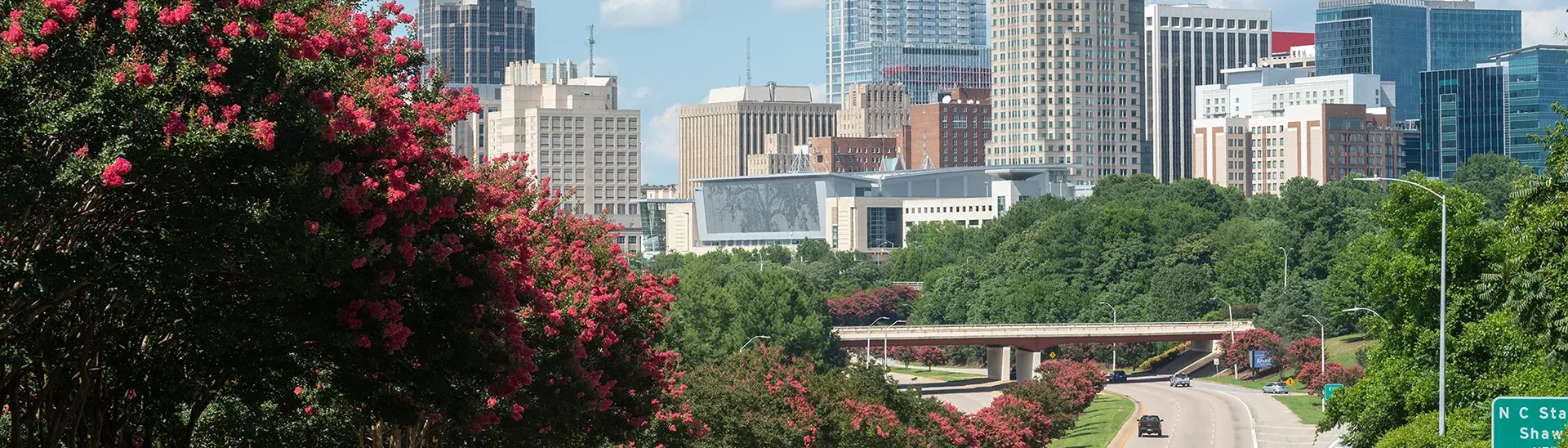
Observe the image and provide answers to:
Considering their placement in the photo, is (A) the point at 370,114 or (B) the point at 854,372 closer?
(A) the point at 370,114

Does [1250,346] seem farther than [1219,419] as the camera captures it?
Yes

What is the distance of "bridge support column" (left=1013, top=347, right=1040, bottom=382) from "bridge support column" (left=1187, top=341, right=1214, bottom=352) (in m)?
15.7

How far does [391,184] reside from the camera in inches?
845

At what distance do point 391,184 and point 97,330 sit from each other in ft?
11.4

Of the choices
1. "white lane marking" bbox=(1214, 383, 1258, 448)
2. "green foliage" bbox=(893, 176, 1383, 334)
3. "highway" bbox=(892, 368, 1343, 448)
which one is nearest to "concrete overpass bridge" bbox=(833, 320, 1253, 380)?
"highway" bbox=(892, 368, 1343, 448)


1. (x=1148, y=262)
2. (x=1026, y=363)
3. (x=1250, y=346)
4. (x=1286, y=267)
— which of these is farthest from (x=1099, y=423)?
(x=1148, y=262)

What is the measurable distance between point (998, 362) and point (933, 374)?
31.0 ft

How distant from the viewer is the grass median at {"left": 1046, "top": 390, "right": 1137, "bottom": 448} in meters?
98.7

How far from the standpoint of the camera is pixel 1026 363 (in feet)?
488

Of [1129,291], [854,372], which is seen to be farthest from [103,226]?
[1129,291]

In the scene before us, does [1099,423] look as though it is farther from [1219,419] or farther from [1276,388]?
[1276,388]

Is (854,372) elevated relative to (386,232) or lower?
lower

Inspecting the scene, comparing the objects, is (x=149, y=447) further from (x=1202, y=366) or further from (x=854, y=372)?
(x=1202, y=366)

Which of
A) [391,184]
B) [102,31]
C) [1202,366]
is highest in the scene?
[102,31]
